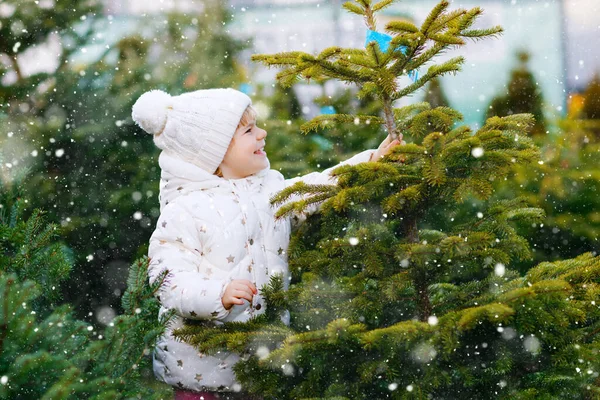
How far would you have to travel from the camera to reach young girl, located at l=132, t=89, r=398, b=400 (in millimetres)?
2271

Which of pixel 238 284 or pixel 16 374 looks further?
pixel 238 284

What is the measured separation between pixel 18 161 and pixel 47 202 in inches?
9.5

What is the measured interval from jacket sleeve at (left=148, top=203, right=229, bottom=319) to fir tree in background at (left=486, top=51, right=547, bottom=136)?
10.2ft

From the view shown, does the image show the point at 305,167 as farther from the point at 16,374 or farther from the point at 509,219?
the point at 16,374

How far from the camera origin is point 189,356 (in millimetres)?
2385

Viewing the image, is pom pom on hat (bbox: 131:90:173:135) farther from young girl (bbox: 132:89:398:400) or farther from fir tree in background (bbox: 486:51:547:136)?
fir tree in background (bbox: 486:51:547:136)

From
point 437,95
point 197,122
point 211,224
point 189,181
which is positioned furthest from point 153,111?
point 437,95

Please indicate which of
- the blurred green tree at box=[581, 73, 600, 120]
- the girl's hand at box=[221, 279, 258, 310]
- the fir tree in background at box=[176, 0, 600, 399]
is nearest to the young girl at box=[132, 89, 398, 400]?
the girl's hand at box=[221, 279, 258, 310]

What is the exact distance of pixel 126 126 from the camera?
359 cm

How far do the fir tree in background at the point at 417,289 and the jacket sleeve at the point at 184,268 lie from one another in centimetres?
8

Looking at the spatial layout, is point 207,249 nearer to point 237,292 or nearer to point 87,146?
point 237,292

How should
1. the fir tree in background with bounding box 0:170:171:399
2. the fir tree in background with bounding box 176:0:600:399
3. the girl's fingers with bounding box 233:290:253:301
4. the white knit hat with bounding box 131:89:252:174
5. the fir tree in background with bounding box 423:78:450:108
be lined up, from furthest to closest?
1. the fir tree in background with bounding box 423:78:450:108
2. the white knit hat with bounding box 131:89:252:174
3. the girl's fingers with bounding box 233:290:253:301
4. the fir tree in background with bounding box 176:0:600:399
5. the fir tree in background with bounding box 0:170:171:399

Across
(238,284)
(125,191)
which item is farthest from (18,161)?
(238,284)

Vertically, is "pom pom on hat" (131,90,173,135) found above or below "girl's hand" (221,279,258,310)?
above
